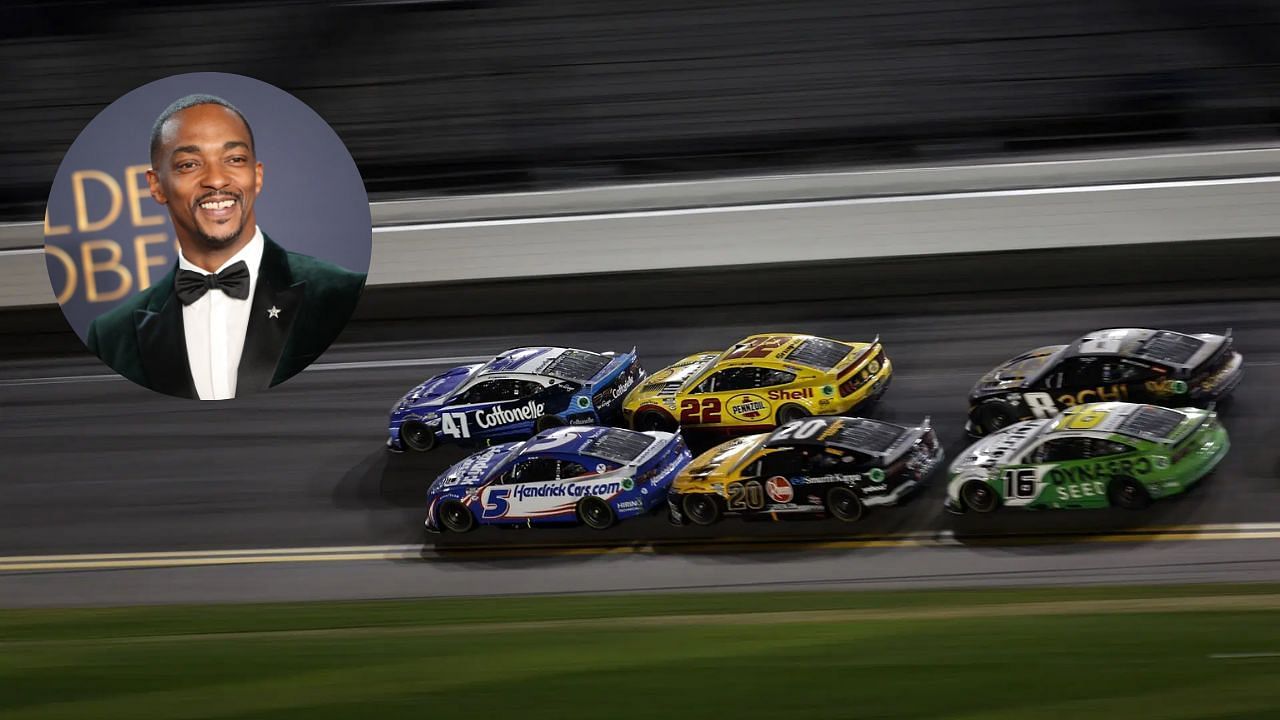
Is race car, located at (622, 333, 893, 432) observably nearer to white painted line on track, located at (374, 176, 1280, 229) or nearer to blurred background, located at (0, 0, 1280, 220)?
white painted line on track, located at (374, 176, 1280, 229)

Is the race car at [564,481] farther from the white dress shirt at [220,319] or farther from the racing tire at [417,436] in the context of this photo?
the white dress shirt at [220,319]

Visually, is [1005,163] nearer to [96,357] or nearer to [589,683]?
[96,357]

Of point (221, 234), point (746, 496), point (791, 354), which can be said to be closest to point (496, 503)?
point (746, 496)

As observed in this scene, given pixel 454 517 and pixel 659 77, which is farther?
pixel 659 77

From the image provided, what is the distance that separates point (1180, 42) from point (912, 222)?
28.3 ft

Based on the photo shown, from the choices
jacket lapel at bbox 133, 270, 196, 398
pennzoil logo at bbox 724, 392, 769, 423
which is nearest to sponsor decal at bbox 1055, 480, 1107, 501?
pennzoil logo at bbox 724, 392, 769, 423

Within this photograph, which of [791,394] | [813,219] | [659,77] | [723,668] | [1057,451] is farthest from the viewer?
[659,77]

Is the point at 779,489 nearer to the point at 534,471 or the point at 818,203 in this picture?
the point at 534,471

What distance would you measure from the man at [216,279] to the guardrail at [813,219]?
5269 mm

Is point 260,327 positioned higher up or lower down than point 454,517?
higher up

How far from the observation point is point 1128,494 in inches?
509

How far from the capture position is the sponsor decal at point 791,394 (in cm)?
1579

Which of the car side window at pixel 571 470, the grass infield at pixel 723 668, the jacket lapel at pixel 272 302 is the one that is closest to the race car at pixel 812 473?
the car side window at pixel 571 470

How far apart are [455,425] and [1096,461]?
7.51 metres
